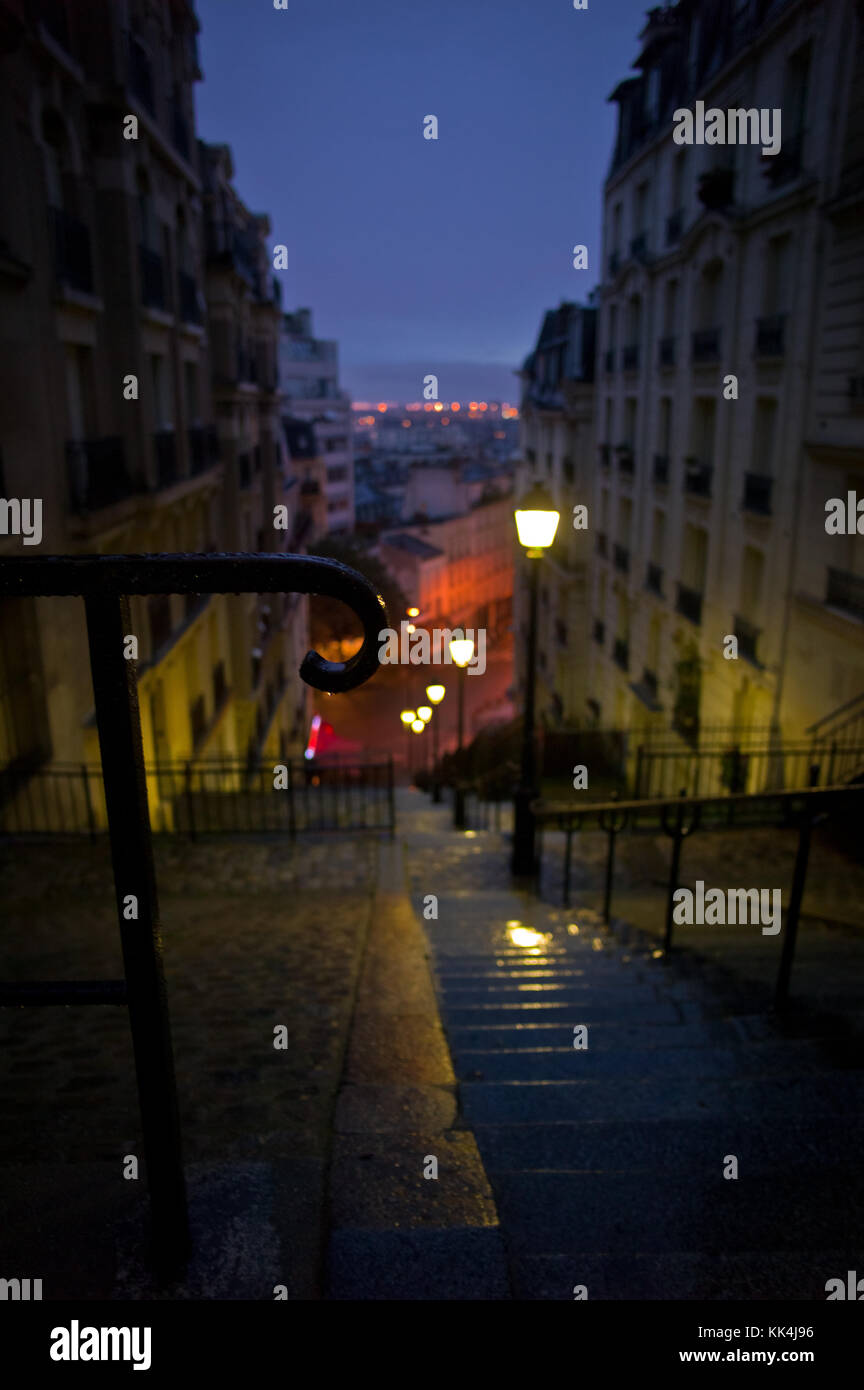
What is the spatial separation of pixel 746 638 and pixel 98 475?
1172cm

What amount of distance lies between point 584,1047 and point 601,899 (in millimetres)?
4809

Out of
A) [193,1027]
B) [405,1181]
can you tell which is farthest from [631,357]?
[405,1181]

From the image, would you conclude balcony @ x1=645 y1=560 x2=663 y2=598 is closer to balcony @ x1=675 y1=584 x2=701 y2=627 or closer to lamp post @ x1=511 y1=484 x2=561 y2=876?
balcony @ x1=675 y1=584 x2=701 y2=627

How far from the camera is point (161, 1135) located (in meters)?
2.12

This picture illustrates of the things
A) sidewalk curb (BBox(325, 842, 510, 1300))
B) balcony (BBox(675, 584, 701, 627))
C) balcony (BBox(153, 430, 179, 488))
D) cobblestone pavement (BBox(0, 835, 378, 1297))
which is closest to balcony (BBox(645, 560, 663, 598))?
balcony (BBox(675, 584, 701, 627))

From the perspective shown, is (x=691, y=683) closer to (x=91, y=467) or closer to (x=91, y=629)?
(x=91, y=467)

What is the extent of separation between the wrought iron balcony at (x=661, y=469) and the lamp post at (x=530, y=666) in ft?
40.7

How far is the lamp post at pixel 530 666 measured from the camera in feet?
26.5

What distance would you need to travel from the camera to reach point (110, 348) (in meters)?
13.1

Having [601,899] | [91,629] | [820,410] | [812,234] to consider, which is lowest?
[601,899]

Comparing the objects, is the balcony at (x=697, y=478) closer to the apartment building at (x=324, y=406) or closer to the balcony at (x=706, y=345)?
the balcony at (x=706, y=345)

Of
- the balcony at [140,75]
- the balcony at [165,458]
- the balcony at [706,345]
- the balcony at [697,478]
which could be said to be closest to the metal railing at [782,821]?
the balcony at [165,458]

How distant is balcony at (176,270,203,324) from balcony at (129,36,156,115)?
2924 millimetres

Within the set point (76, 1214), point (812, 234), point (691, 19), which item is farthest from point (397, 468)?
point (76, 1214)
